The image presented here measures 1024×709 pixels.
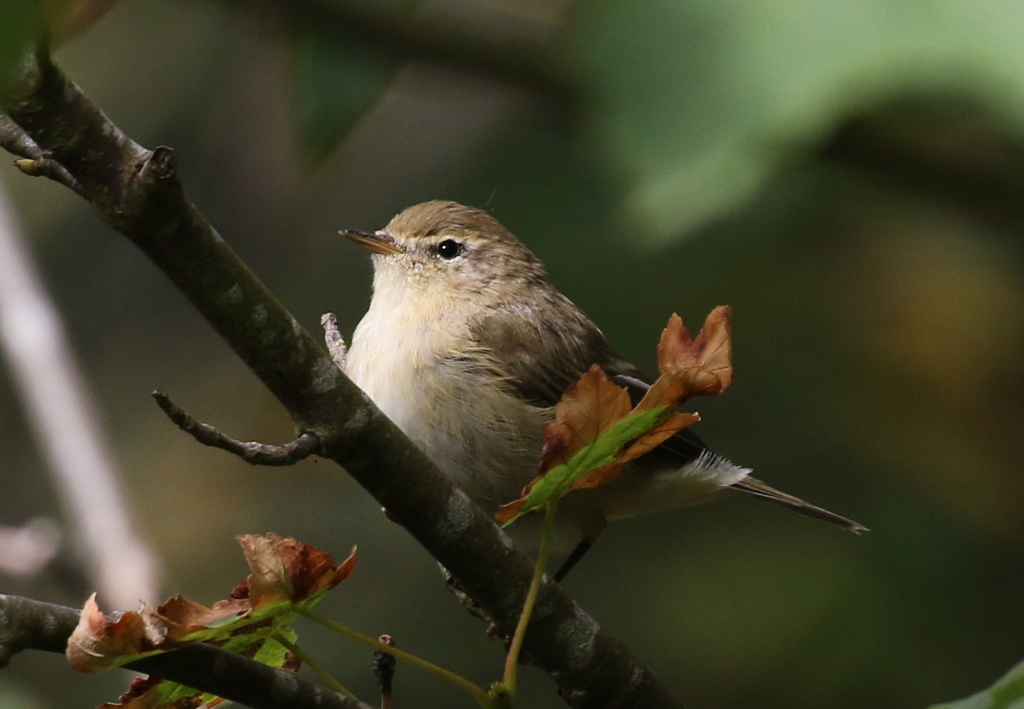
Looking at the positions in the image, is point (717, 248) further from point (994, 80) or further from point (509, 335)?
point (994, 80)

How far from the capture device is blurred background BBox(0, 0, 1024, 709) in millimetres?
3963

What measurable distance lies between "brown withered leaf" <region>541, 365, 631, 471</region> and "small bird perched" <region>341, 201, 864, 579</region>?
1.51 meters

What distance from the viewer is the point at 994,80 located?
1.85 meters

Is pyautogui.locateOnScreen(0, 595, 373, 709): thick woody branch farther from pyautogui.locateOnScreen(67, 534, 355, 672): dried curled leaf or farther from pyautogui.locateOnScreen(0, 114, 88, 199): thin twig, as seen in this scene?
pyautogui.locateOnScreen(0, 114, 88, 199): thin twig

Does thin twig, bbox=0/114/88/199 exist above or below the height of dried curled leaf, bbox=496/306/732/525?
below

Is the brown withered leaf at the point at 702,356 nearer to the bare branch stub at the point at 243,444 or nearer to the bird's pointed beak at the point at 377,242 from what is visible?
the bare branch stub at the point at 243,444

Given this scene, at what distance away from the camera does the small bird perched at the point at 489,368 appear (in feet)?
10.4

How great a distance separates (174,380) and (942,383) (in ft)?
13.2

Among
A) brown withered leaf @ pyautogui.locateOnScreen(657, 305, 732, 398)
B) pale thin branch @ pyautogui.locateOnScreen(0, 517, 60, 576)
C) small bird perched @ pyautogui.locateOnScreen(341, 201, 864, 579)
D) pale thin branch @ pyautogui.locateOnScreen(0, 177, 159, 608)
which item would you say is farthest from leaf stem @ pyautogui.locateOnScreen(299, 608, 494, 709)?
pale thin branch @ pyautogui.locateOnScreen(0, 517, 60, 576)

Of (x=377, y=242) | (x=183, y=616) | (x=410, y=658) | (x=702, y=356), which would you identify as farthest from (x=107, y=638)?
(x=377, y=242)

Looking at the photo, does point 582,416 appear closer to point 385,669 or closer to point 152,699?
point 385,669

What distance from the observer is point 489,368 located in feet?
11.0

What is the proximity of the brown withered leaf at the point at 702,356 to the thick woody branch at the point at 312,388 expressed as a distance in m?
0.46

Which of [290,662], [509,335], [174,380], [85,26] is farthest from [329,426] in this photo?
[174,380]
